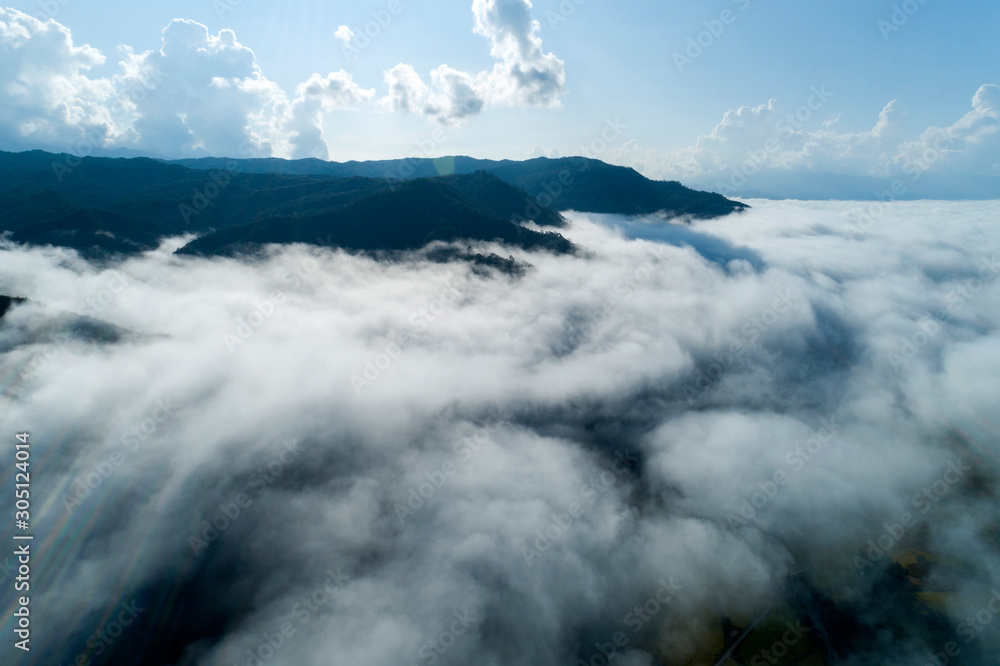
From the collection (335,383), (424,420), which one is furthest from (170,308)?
(424,420)

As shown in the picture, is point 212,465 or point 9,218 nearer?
point 212,465

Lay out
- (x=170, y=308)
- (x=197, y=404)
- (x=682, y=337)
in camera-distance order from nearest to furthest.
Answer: (x=197, y=404)
(x=170, y=308)
(x=682, y=337)

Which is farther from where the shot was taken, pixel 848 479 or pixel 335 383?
pixel 335 383

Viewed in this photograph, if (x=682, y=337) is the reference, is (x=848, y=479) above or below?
below

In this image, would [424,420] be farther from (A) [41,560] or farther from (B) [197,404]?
(A) [41,560]

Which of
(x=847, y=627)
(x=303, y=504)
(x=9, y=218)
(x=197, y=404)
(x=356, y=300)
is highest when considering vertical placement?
(x=9, y=218)

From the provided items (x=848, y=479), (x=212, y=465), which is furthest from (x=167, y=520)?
(x=848, y=479)

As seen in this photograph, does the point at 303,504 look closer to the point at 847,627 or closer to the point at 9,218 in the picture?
the point at 847,627

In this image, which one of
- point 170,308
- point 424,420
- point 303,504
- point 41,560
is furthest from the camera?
point 170,308

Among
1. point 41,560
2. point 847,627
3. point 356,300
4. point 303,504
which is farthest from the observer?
point 356,300
